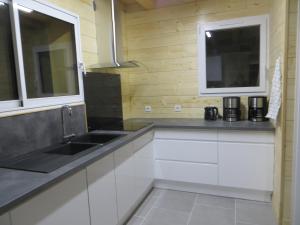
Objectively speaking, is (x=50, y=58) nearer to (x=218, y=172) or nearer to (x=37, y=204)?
(x=37, y=204)

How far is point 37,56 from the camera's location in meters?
1.90

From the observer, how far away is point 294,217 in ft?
6.09

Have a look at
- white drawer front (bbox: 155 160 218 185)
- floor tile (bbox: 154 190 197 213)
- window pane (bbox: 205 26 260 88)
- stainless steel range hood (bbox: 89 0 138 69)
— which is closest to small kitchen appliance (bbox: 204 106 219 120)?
window pane (bbox: 205 26 260 88)

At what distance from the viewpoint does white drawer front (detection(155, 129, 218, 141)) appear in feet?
8.33

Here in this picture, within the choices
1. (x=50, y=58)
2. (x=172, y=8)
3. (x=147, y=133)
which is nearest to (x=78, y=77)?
(x=50, y=58)

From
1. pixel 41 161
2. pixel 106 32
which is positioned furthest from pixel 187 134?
pixel 41 161

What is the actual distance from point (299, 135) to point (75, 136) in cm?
192

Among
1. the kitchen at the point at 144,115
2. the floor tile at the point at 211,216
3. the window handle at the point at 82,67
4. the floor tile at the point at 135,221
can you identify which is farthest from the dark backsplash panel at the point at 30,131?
the floor tile at the point at 211,216

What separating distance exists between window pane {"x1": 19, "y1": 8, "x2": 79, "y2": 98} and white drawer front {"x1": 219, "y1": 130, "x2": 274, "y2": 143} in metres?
1.65

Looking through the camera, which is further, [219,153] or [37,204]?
[219,153]

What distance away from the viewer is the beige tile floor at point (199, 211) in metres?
2.16

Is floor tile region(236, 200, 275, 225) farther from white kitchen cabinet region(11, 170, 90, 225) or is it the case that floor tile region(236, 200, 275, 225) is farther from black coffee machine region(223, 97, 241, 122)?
white kitchen cabinet region(11, 170, 90, 225)

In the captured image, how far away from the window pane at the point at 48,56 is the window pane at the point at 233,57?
172 centimetres

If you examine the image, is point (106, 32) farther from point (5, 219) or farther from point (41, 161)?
point (5, 219)
